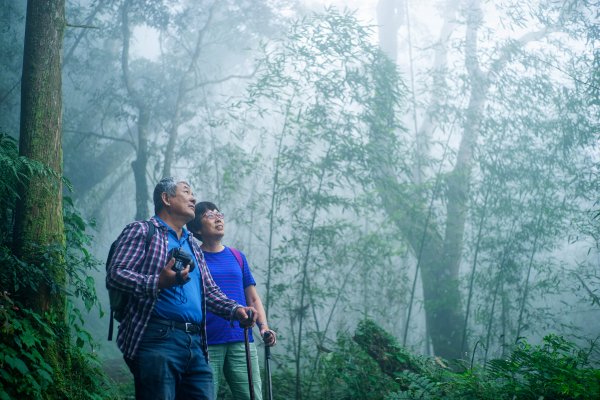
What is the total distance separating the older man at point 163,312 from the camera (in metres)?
2.20

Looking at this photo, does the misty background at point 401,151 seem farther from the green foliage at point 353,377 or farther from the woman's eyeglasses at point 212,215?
the woman's eyeglasses at point 212,215

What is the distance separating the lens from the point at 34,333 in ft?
9.77

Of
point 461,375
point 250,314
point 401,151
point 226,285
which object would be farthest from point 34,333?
point 401,151

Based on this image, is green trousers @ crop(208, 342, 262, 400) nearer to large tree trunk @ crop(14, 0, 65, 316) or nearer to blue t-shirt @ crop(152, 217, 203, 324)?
blue t-shirt @ crop(152, 217, 203, 324)

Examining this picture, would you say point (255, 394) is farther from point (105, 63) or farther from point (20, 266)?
point (105, 63)

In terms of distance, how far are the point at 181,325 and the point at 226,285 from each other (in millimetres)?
881

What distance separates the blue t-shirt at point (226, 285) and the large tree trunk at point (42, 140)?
104 cm

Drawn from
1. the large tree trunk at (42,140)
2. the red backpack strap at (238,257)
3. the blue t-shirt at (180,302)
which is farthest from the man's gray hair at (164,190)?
the large tree trunk at (42,140)

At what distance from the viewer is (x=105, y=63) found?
1223cm

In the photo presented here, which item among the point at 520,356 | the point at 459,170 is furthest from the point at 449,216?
the point at 520,356

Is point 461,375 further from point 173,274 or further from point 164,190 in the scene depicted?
point 164,190

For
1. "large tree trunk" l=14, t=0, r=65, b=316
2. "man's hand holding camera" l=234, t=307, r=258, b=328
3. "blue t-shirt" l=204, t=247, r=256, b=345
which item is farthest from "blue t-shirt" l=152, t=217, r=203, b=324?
"large tree trunk" l=14, t=0, r=65, b=316

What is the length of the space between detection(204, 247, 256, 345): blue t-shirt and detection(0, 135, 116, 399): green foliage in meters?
0.89

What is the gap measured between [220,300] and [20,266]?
57.0 inches
